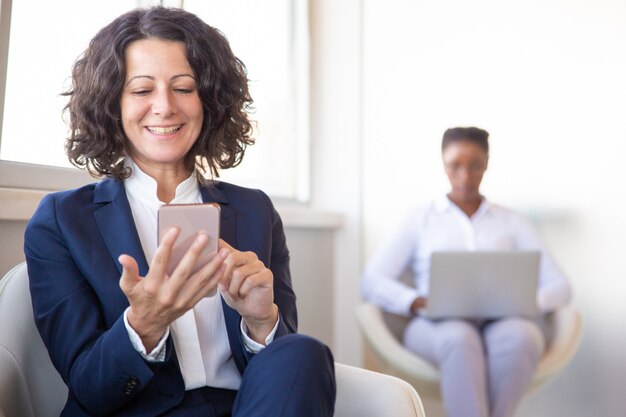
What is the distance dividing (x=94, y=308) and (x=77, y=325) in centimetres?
4

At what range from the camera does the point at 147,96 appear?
1.24 metres

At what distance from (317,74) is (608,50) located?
46.5 inches

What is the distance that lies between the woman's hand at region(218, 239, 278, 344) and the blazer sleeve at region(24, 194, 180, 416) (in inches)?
5.3

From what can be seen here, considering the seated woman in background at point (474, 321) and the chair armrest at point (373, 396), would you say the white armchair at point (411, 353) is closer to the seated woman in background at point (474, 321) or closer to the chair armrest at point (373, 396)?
the seated woman in background at point (474, 321)

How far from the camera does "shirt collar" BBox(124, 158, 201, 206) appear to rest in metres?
1.25

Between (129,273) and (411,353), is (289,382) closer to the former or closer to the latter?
(129,273)

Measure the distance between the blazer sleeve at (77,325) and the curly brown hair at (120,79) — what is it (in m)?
0.17

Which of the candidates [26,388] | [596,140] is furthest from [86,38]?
[596,140]

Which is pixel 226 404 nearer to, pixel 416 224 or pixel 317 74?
pixel 416 224

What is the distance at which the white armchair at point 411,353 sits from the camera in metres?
2.01

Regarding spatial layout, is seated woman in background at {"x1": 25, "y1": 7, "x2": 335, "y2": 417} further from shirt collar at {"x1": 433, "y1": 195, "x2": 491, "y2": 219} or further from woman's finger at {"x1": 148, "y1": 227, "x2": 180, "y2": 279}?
shirt collar at {"x1": 433, "y1": 195, "x2": 491, "y2": 219}

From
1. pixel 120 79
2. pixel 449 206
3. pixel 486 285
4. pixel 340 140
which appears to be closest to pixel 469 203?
pixel 449 206

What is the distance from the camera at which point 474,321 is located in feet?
6.77

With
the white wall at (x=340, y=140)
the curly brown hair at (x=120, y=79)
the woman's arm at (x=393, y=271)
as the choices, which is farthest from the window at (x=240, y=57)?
the woman's arm at (x=393, y=271)
